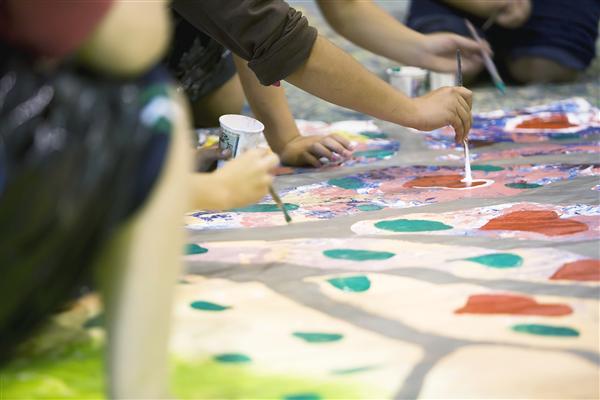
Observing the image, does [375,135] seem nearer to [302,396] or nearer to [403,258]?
[403,258]

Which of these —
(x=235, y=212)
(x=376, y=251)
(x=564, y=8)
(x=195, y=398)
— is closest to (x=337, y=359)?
(x=195, y=398)

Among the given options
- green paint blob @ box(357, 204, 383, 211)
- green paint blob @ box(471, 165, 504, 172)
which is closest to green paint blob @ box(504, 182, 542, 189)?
green paint blob @ box(471, 165, 504, 172)

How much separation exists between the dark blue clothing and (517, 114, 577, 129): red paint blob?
22.2 inches

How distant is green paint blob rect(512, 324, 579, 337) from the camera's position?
965 millimetres

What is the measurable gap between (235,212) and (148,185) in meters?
0.70

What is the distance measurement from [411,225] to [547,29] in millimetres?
1511

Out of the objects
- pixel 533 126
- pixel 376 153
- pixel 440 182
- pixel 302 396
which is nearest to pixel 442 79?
pixel 533 126

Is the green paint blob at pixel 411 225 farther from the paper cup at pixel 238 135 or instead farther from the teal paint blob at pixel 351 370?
the teal paint blob at pixel 351 370

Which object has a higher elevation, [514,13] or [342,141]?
[514,13]

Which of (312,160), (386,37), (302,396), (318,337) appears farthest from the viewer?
(386,37)

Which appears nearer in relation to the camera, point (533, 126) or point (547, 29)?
point (533, 126)

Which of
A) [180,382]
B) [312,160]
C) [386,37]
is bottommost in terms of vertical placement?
[180,382]

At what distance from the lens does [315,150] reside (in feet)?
5.72

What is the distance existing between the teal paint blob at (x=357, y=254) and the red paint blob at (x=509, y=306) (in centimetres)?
17
